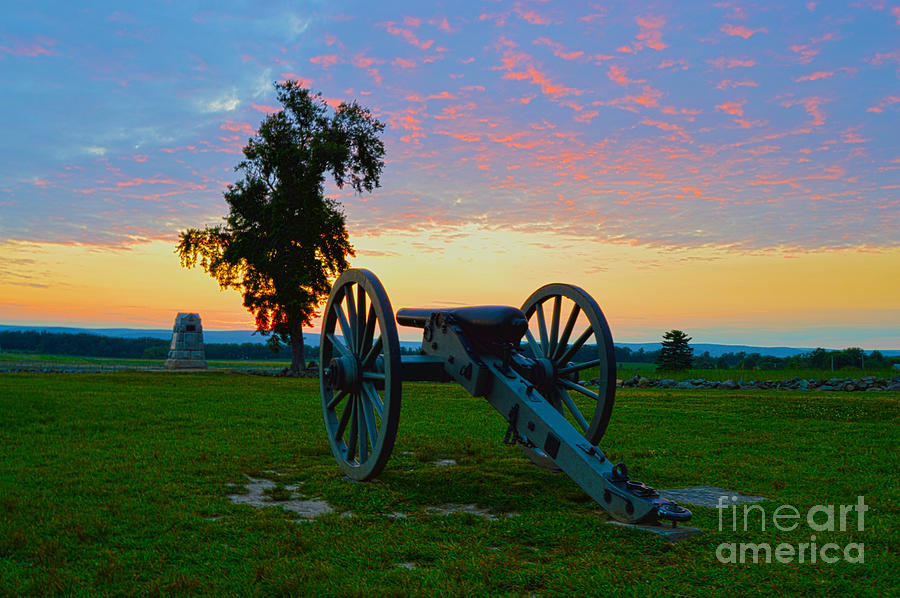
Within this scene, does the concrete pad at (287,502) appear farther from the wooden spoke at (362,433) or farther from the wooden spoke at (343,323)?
the wooden spoke at (343,323)

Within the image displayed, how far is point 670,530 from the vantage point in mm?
4379

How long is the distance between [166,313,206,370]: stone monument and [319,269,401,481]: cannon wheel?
2795cm

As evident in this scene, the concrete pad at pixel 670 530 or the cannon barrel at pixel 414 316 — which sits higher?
the cannon barrel at pixel 414 316

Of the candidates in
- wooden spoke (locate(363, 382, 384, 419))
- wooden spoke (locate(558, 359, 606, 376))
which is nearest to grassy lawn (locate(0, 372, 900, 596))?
wooden spoke (locate(363, 382, 384, 419))

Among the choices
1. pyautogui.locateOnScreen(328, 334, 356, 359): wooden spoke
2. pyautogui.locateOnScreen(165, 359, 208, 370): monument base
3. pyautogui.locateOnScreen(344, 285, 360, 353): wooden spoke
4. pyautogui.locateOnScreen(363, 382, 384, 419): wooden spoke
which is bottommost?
pyautogui.locateOnScreen(165, 359, 208, 370): monument base

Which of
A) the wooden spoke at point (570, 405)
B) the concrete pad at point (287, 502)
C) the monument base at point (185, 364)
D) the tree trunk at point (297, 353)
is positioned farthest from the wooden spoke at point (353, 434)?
the monument base at point (185, 364)

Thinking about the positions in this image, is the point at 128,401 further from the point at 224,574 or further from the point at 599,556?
the point at 599,556

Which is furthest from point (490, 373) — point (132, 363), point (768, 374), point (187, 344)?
point (132, 363)

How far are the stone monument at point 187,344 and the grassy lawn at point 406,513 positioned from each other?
22741 mm

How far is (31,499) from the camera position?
5344mm

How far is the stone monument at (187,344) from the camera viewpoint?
32688 millimetres

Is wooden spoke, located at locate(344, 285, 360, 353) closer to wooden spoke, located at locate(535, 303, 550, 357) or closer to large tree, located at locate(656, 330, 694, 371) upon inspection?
wooden spoke, located at locate(535, 303, 550, 357)

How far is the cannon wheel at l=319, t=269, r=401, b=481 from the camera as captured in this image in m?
5.46

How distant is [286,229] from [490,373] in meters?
22.8
